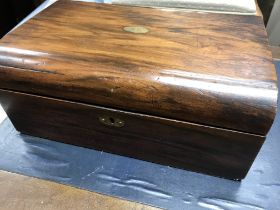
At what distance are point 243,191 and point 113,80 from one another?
54 centimetres

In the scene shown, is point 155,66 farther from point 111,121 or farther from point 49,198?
A: point 49,198

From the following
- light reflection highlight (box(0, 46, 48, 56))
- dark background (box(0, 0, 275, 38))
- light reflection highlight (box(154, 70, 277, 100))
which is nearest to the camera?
light reflection highlight (box(154, 70, 277, 100))

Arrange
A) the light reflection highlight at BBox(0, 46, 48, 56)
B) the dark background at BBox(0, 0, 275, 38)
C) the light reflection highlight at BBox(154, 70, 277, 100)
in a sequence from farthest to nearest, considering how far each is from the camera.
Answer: the dark background at BBox(0, 0, 275, 38) → the light reflection highlight at BBox(0, 46, 48, 56) → the light reflection highlight at BBox(154, 70, 277, 100)

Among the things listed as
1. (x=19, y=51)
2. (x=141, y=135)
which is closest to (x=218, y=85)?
(x=141, y=135)

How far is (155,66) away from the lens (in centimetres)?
66

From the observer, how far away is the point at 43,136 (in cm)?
94

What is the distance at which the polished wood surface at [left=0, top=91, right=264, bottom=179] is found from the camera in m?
0.68

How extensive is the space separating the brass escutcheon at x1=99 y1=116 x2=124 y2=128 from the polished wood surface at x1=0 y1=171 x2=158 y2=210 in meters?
0.24

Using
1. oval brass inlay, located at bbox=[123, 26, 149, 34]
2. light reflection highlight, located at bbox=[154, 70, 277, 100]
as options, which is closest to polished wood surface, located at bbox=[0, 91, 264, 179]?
light reflection highlight, located at bbox=[154, 70, 277, 100]

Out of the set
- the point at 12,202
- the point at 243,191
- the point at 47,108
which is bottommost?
the point at 12,202

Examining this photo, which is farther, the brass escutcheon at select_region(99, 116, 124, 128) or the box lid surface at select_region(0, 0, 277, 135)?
the brass escutcheon at select_region(99, 116, 124, 128)

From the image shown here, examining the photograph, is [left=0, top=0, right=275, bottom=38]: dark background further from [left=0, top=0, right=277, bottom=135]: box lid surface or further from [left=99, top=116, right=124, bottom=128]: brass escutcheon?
[left=99, top=116, right=124, bottom=128]: brass escutcheon

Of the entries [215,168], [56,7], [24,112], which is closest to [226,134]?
[215,168]

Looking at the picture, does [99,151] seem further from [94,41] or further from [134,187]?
[94,41]
